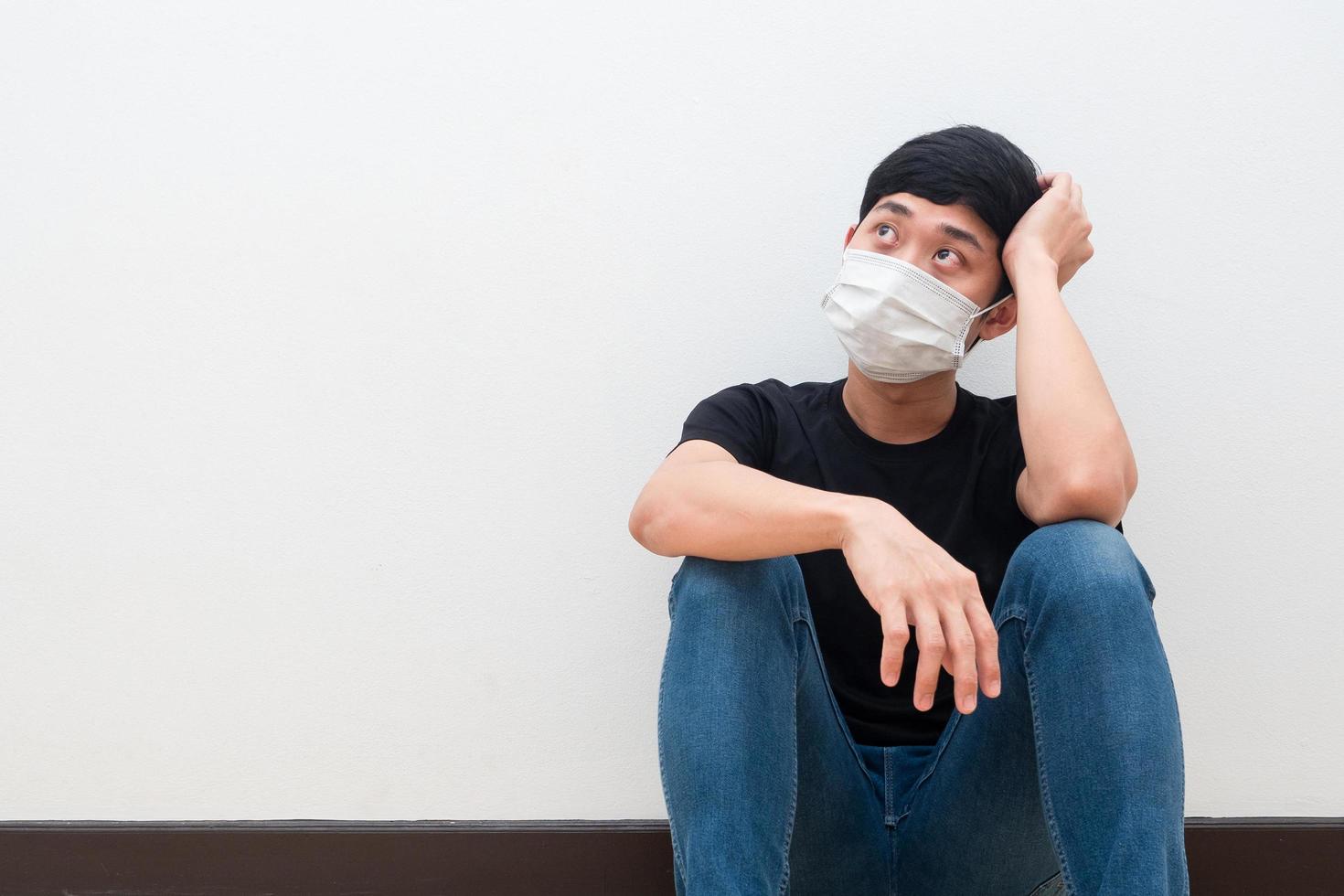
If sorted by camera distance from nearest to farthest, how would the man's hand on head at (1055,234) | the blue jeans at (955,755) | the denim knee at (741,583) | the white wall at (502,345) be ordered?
the blue jeans at (955,755) < the denim knee at (741,583) < the man's hand on head at (1055,234) < the white wall at (502,345)

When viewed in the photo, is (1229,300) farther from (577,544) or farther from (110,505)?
(110,505)

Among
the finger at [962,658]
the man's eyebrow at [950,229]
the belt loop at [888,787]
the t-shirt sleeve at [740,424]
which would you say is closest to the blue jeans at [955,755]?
the belt loop at [888,787]

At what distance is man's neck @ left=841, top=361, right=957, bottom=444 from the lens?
1.35m

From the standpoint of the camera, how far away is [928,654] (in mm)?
954

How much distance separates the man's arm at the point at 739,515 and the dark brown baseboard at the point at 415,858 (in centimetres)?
67

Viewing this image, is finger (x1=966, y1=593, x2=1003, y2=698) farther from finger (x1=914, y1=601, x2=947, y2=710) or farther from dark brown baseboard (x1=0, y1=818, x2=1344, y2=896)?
dark brown baseboard (x1=0, y1=818, x2=1344, y2=896)

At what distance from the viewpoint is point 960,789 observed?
1105mm

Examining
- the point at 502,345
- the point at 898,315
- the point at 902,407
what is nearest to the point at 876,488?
the point at 902,407

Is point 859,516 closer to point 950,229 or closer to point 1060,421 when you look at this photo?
point 1060,421

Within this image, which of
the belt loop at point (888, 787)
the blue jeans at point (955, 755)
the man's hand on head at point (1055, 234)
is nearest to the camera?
the blue jeans at point (955, 755)

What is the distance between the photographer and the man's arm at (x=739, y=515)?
1044mm

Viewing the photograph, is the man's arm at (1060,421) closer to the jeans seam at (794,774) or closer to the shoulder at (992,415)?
the shoulder at (992,415)

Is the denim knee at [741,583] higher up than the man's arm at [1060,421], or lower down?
lower down

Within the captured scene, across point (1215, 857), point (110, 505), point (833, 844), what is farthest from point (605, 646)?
point (1215, 857)
